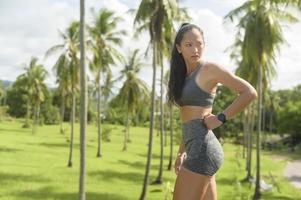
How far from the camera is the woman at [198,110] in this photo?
3.39 metres

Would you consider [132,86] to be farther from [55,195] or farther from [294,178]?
[55,195]

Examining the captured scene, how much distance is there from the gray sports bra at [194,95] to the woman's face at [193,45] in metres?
0.10

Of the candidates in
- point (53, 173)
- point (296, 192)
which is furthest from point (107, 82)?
point (296, 192)

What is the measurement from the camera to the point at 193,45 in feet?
11.9

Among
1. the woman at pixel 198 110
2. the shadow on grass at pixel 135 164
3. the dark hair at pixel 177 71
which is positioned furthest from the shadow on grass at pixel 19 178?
the woman at pixel 198 110

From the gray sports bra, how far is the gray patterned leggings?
0.43 feet

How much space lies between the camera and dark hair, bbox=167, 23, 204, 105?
367 cm

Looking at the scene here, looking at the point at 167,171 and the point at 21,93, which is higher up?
the point at 21,93

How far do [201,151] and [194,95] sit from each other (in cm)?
39

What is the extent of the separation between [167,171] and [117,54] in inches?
447

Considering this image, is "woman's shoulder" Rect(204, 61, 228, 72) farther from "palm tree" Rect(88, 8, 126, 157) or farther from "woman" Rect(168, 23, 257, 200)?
"palm tree" Rect(88, 8, 126, 157)

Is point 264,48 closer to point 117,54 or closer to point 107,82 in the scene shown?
point 117,54

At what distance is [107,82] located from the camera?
5522 centimetres

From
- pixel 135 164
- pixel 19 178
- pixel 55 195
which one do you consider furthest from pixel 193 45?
pixel 135 164
